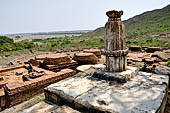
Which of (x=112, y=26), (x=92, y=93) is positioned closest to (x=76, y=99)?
(x=92, y=93)

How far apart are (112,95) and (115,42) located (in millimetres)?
1065

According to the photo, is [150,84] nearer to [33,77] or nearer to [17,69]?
[33,77]

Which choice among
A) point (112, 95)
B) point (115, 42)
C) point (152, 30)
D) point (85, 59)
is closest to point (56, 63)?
point (85, 59)

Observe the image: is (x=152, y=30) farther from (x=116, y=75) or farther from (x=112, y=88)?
(x=112, y=88)

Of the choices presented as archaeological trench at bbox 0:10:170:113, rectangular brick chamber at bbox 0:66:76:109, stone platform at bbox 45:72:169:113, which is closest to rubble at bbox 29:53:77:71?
rectangular brick chamber at bbox 0:66:76:109

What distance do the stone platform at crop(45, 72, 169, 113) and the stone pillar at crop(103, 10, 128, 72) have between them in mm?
382

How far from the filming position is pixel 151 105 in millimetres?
1834

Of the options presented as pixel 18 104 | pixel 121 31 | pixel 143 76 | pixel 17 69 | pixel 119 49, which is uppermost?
pixel 121 31

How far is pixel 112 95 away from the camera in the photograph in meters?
2.16

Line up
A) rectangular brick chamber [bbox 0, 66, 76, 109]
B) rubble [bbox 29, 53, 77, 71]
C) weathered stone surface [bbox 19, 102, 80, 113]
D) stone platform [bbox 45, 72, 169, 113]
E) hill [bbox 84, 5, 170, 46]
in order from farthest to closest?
hill [bbox 84, 5, 170, 46]
rubble [bbox 29, 53, 77, 71]
rectangular brick chamber [bbox 0, 66, 76, 109]
weathered stone surface [bbox 19, 102, 80, 113]
stone platform [bbox 45, 72, 169, 113]

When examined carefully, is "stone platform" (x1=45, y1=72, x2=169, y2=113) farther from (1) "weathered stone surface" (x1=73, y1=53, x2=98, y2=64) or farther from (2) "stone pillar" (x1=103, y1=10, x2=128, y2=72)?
(1) "weathered stone surface" (x1=73, y1=53, x2=98, y2=64)

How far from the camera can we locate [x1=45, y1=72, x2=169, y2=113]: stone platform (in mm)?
1850

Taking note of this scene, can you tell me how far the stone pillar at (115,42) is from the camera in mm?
2648

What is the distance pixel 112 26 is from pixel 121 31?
0.69 ft
